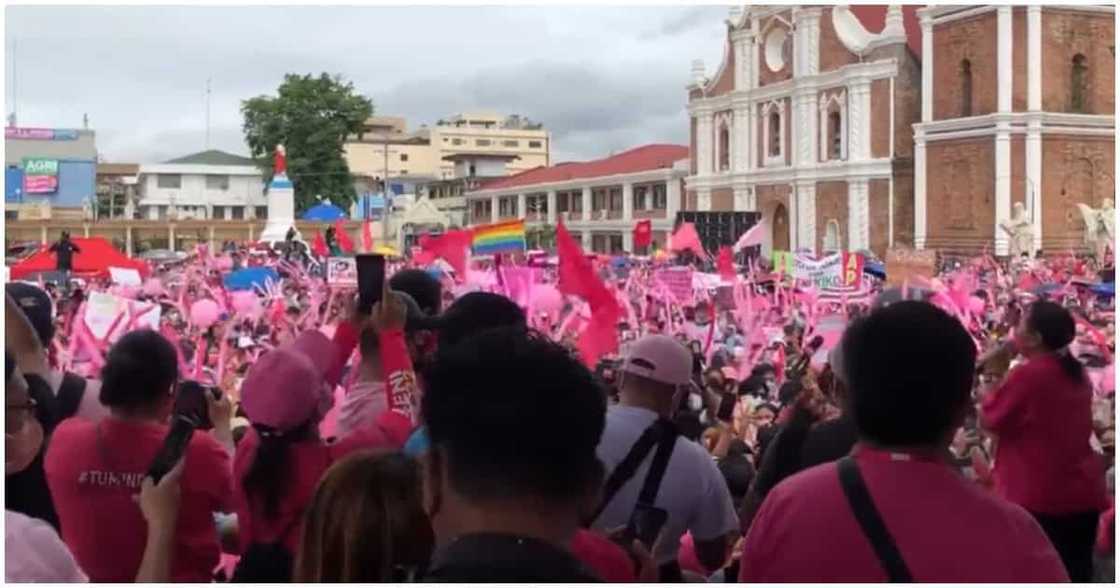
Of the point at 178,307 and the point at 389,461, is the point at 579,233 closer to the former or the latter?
the point at 178,307

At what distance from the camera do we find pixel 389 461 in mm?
2330

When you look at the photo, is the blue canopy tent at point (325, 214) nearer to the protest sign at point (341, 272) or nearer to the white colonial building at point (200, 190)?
the white colonial building at point (200, 190)

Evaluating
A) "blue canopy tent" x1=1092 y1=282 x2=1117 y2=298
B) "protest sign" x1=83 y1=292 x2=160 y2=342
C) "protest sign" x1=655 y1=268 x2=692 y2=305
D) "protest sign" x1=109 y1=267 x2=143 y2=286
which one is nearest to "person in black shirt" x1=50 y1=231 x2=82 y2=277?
"protest sign" x1=109 y1=267 x2=143 y2=286

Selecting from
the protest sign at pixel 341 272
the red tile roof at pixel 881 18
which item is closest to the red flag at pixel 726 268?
the protest sign at pixel 341 272

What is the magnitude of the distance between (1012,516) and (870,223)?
1579 inches

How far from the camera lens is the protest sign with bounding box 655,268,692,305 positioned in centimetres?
1331

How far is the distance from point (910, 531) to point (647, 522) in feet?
3.02

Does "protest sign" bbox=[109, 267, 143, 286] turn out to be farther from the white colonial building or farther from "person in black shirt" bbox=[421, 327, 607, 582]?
the white colonial building

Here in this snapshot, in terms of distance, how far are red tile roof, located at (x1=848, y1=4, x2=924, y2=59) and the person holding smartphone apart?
1683 inches

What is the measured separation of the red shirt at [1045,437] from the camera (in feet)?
12.8

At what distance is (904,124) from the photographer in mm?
41000

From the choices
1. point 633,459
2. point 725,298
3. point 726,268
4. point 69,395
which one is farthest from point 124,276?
point 633,459

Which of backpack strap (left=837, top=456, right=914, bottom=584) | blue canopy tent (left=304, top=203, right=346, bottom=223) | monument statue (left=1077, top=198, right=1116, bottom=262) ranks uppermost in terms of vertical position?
blue canopy tent (left=304, top=203, right=346, bottom=223)

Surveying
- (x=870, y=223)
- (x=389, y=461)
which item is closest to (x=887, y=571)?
(x=389, y=461)
